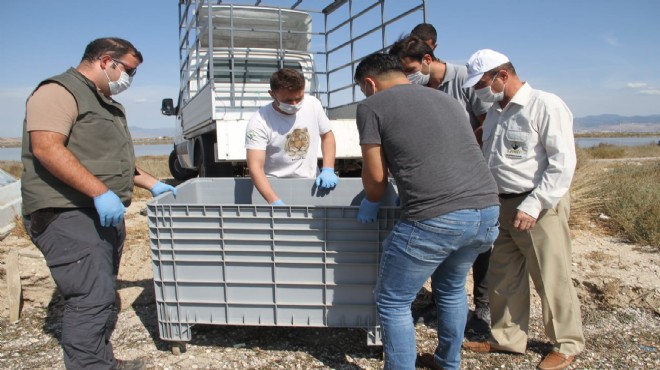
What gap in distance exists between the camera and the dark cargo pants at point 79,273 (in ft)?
7.44

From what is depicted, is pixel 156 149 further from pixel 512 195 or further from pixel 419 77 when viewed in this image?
pixel 512 195

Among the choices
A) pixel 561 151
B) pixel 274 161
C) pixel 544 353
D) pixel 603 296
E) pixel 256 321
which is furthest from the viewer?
pixel 603 296

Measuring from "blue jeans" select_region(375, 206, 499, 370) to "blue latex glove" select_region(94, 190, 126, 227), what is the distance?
1.25 m

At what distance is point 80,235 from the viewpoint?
2305mm

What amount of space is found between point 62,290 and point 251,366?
1.05 meters

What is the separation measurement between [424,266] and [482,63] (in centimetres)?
109

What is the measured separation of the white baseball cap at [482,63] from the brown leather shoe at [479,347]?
153cm

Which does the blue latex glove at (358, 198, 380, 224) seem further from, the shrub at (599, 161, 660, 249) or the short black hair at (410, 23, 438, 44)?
the shrub at (599, 161, 660, 249)

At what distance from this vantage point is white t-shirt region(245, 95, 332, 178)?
10.2 feet

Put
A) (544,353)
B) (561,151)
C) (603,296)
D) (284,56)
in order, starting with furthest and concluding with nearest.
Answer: (284,56) → (603,296) → (544,353) → (561,151)

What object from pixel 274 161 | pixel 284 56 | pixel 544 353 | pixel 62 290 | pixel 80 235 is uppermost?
pixel 284 56

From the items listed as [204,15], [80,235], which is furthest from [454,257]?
[204,15]

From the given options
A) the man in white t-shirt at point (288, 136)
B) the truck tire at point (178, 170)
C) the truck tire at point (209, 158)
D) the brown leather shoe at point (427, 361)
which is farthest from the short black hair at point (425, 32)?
the truck tire at point (178, 170)

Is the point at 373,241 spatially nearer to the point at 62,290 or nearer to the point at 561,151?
the point at 561,151
